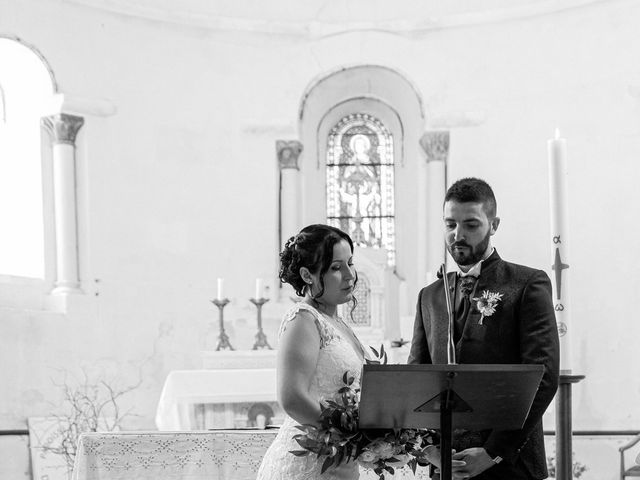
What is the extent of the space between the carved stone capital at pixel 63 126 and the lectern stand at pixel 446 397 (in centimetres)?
593

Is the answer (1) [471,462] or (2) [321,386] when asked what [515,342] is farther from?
(2) [321,386]

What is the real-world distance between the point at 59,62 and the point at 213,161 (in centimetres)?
149

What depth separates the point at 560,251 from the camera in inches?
141

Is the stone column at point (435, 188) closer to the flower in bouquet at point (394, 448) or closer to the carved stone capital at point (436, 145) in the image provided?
the carved stone capital at point (436, 145)

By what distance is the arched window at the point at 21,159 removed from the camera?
7.88m

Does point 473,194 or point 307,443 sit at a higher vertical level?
point 473,194

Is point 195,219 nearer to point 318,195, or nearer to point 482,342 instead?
point 318,195

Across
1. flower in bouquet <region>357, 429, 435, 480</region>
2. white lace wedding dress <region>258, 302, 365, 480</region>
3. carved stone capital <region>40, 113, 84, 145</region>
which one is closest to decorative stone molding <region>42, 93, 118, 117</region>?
carved stone capital <region>40, 113, 84, 145</region>

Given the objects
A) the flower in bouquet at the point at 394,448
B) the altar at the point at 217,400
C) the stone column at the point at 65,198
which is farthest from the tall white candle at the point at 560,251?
the stone column at the point at 65,198

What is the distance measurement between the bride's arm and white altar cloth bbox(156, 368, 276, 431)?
134 inches

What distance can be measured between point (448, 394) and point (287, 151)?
623 cm

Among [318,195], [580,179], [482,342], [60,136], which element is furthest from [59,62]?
[482,342]

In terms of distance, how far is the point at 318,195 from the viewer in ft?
29.2

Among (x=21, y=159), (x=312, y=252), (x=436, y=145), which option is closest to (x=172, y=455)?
(x=312, y=252)
